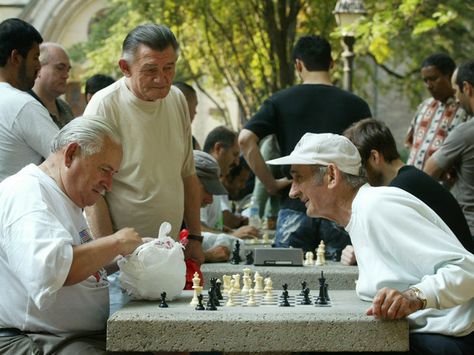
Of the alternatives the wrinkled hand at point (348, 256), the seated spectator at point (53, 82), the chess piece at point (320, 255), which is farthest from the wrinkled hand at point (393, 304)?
the seated spectator at point (53, 82)

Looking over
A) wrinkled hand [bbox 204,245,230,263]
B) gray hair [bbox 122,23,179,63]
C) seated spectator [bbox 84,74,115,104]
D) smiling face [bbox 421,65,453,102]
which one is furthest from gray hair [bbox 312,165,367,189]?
smiling face [bbox 421,65,453,102]

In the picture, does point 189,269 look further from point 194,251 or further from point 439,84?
point 439,84

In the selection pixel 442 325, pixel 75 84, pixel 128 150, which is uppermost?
pixel 128 150

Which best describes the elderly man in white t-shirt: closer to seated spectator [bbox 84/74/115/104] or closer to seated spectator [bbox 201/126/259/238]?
seated spectator [bbox 84/74/115/104]

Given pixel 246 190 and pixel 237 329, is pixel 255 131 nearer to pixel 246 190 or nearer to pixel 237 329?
pixel 237 329

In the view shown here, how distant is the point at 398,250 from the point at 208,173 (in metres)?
3.62

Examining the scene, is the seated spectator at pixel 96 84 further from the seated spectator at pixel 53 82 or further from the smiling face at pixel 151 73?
the smiling face at pixel 151 73

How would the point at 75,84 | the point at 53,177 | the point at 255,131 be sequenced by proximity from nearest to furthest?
the point at 53,177, the point at 255,131, the point at 75,84

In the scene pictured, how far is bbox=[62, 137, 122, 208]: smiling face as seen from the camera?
17.2 ft

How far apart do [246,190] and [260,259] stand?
22.5ft

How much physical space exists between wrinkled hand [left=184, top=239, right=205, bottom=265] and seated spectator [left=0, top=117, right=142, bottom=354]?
1536 millimetres

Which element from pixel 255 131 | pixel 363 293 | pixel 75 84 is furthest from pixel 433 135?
pixel 75 84

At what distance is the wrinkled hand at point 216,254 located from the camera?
7.54 meters

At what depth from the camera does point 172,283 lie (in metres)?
5.44
